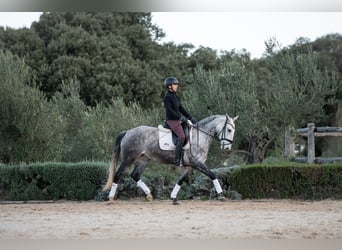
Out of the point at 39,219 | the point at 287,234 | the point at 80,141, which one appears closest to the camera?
the point at 287,234

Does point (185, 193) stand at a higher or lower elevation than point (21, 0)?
lower

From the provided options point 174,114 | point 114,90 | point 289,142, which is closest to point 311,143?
point 289,142

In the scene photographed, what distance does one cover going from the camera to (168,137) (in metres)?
10.2

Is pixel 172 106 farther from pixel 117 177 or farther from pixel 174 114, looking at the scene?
pixel 117 177

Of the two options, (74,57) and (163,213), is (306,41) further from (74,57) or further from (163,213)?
(163,213)

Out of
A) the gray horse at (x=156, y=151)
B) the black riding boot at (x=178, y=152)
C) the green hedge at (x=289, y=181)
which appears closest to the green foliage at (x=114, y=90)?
the green hedge at (x=289, y=181)

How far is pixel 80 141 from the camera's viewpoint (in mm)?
12008

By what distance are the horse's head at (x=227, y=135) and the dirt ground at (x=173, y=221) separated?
852mm

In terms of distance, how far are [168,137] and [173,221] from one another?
1.69 meters

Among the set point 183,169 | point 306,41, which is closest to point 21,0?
point 183,169

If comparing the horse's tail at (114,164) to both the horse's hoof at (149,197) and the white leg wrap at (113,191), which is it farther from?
the horse's hoof at (149,197)

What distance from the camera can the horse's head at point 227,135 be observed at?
397 inches

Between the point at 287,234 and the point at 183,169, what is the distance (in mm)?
2514

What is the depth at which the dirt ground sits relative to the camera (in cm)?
838
